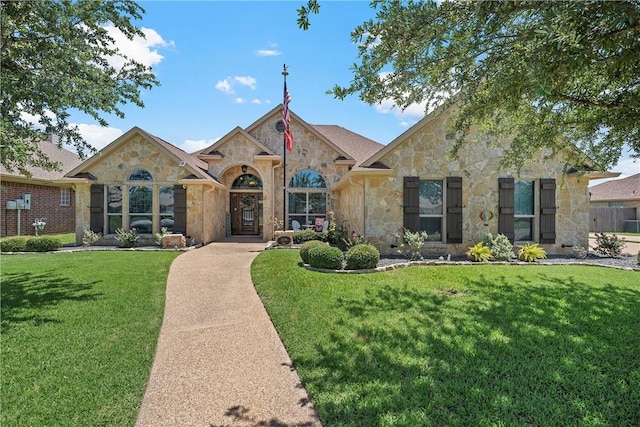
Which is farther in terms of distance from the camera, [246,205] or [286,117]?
[246,205]

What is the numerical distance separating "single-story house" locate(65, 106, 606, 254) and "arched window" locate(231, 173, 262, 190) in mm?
55

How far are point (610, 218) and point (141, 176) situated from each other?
33.1 m

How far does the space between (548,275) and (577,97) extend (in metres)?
4.55

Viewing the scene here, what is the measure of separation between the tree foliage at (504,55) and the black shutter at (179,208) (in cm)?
1114

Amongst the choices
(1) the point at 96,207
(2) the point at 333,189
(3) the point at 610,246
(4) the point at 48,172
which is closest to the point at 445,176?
(3) the point at 610,246

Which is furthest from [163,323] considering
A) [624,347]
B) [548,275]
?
[548,275]

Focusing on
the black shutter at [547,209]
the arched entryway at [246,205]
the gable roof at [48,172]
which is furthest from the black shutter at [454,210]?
the gable roof at [48,172]

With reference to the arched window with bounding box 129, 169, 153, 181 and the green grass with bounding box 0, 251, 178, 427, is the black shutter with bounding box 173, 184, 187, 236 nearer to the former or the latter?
the arched window with bounding box 129, 169, 153, 181

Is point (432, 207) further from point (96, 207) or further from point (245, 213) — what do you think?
point (96, 207)

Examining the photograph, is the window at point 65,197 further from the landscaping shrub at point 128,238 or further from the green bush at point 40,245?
the landscaping shrub at point 128,238

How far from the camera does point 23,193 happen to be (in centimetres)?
1933

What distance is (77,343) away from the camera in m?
4.67

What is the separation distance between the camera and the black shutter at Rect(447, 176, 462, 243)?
11.5 m

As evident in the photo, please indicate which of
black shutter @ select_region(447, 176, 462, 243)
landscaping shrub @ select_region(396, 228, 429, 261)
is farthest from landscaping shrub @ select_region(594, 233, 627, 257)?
landscaping shrub @ select_region(396, 228, 429, 261)
